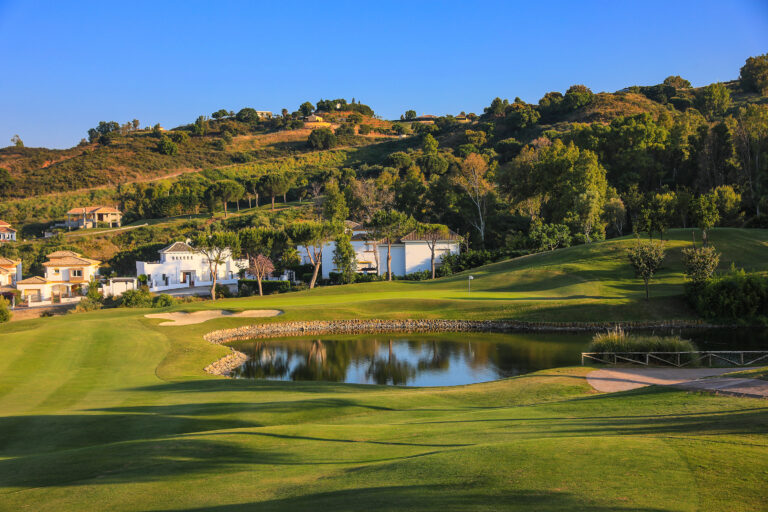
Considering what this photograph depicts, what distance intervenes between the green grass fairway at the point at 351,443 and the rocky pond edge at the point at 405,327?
11729mm

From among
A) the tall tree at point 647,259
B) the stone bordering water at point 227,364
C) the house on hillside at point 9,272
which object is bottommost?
the stone bordering water at point 227,364

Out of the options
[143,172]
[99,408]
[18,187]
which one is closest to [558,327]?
[99,408]

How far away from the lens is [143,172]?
121 metres

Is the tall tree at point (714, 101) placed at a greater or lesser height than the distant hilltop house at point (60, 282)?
greater

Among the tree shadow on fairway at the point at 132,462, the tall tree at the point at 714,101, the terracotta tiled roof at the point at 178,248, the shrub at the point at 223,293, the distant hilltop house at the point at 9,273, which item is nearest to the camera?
the tree shadow on fairway at the point at 132,462

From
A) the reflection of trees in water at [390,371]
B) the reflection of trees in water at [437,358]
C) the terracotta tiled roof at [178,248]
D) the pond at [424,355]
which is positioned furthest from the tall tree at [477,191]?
the reflection of trees in water at [390,371]

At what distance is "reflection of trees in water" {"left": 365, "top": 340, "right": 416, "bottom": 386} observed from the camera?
23047 millimetres

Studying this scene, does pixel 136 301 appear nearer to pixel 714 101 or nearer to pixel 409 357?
pixel 409 357

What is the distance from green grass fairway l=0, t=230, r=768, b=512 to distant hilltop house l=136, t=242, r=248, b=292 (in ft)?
160

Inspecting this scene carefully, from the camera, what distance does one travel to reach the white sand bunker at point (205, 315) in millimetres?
33906

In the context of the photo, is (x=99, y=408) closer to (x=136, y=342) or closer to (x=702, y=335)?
(x=136, y=342)

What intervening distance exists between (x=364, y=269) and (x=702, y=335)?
40.4 meters

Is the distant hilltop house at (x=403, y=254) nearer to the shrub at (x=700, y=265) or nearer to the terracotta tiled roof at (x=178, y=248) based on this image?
the terracotta tiled roof at (x=178, y=248)

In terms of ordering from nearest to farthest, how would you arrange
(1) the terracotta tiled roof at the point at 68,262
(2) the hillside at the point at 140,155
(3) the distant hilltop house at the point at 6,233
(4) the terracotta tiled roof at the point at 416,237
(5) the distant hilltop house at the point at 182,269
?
1. (4) the terracotta tiled roof at the point at 416,237
2. (1) the terracotta tiled roof at the point at 68,262
3. (5) the distant hilltop house at the point at 182,269
4. (3) the distant hilltop house at the point at 6,233
5. (2) the hillside at the point at 140,155
